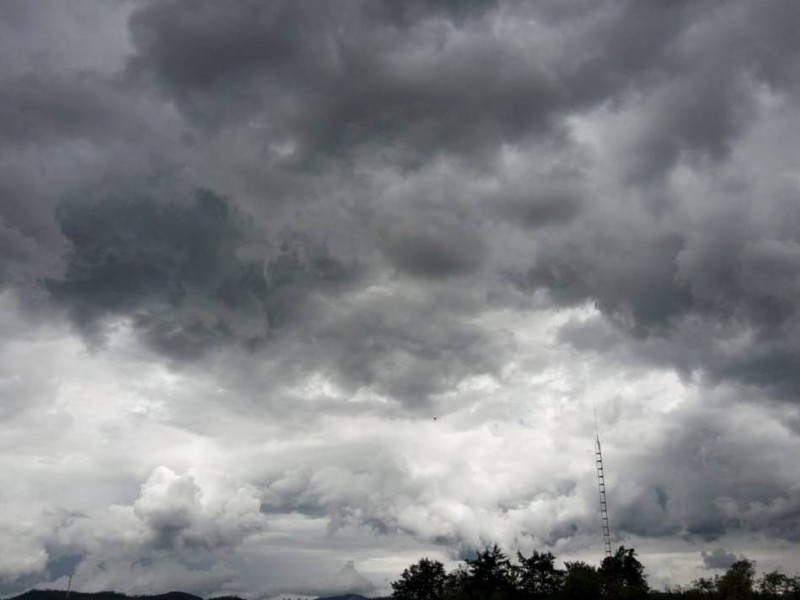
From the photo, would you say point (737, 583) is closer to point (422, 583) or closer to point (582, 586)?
point (582, 586)

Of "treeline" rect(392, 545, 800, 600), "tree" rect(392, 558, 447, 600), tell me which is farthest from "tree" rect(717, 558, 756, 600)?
"tree" rect(392, 558, 447, 600)

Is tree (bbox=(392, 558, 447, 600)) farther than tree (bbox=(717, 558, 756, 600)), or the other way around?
tree (bbox=(392, 558, 447, 600))

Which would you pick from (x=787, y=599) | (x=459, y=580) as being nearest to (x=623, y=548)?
(x=459, y=580)

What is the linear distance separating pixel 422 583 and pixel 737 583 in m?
89.3

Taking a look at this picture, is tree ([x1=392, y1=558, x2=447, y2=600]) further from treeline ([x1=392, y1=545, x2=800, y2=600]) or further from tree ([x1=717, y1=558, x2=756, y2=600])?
tree ([x1=717, y1=558, x2=756, y2=600])

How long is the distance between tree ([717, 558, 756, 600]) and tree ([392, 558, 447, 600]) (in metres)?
80.6

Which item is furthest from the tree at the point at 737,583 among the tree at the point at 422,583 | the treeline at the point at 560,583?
the tree at the point at 422,583

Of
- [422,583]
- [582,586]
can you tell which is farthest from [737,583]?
[422,583]

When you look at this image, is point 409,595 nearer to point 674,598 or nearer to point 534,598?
point 534,598

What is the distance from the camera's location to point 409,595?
191000 millimetres

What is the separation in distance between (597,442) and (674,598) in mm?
42426

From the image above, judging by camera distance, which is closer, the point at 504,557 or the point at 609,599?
the point at 609,599

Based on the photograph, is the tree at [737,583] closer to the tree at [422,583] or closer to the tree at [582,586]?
the tree at [582,586]

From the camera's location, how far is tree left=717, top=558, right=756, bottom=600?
121431mm
